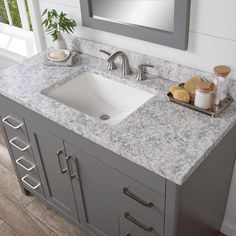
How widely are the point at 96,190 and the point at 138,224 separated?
0.27m

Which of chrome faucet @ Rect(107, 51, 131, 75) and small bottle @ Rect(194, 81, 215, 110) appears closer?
small bottle @ Rect(194, 81, 215, 110)

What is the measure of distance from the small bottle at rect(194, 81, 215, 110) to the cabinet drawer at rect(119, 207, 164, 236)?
1.66 ft

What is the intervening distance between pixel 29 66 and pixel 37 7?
47 cm

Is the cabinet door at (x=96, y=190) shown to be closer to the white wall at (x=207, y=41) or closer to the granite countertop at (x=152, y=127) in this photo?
the granite countertop at (x=152, y=127)

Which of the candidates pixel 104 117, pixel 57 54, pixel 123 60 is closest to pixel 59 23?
pixel 57 54

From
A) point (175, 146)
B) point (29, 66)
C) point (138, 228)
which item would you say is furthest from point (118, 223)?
point (29, 66)

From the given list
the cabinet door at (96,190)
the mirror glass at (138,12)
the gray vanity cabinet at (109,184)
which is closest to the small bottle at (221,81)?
the gray vanity cabinet at (109,184)

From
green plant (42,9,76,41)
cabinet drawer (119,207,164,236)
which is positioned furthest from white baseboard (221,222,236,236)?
green plant (42,9,76,41)

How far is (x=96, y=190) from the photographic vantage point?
1558 millimetres

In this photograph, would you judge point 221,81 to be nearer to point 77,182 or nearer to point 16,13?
point 77,182

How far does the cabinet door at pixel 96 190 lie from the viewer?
1.45m

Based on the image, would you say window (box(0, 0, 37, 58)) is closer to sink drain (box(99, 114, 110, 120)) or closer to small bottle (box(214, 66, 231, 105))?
sink drain (box(99, 114, 110, 120))

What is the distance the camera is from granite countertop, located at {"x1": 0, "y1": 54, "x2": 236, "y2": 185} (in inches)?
46.1

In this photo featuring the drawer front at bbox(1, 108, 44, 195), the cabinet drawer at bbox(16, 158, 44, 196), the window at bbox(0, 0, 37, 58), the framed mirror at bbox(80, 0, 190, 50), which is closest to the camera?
the framed mirror at bbox(80, 0, 190, 50)
